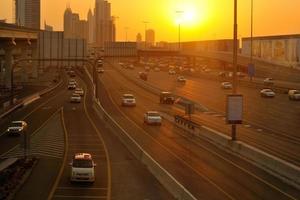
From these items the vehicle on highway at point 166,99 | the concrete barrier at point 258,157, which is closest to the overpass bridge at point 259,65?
Answer: the vehicle on highway at point 166,99

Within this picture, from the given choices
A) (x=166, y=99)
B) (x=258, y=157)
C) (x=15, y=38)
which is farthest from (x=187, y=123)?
(x=15, y=38)

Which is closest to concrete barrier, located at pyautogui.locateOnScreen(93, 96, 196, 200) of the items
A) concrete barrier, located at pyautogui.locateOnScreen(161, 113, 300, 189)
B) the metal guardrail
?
concrete barrier, located at pyautogui.locateOnScreen(161, 113, 300, 189)

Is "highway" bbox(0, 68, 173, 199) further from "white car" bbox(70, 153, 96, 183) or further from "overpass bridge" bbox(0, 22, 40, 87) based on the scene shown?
"overpass bridge" bbox(0, 22, 40, 87)

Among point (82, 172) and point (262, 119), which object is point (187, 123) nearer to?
point (262, 119)

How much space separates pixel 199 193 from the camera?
29.0m

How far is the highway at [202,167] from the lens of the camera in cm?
2959

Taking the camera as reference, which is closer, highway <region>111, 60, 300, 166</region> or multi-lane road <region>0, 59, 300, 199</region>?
multi-lane road <region>0, 59, 300, 199</region>

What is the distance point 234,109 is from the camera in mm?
44281

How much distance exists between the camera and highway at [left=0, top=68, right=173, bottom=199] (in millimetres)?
29531

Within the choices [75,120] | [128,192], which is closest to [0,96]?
[75,120]

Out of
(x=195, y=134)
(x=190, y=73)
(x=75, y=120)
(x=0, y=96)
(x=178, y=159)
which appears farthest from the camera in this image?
(x=190, y=73)

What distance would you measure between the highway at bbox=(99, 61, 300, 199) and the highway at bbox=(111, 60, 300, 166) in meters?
3.75

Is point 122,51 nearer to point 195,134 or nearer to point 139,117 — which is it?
point 139,117

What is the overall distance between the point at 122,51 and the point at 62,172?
62.0 metres
